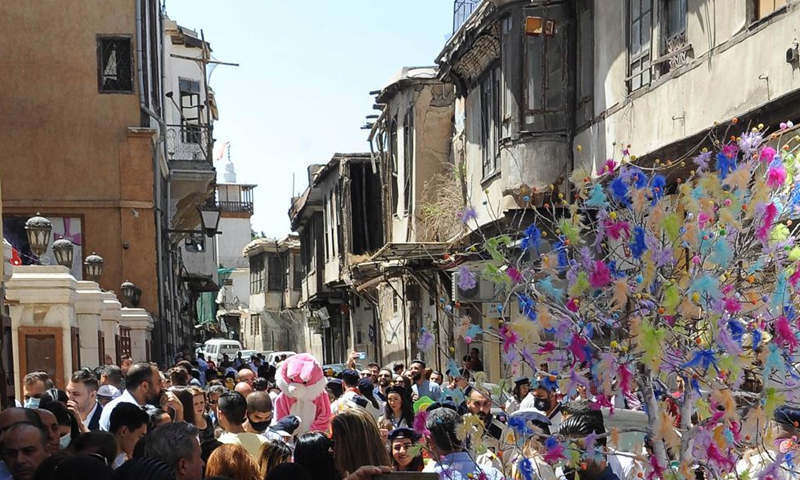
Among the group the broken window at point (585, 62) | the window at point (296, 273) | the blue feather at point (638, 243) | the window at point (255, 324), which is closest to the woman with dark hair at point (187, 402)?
the blue feather at point (638, 243)

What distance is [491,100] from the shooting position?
69.2 feet

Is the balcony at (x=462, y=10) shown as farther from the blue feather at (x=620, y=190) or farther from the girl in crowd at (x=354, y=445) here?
the blue feather at (x=620, y=190)

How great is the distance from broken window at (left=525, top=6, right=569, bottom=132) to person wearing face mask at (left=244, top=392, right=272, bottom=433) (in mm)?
10865

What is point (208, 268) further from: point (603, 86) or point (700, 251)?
point (700, 251)

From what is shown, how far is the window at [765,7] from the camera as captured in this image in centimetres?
1153

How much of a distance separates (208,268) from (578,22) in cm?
3428

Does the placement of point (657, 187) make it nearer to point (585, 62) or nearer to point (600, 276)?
point (600, 276)

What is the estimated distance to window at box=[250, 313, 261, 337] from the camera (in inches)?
2825

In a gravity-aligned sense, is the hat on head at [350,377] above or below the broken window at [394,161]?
below

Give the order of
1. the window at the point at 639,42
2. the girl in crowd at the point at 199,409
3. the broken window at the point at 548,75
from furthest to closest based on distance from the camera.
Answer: the broken window at the point at 548,75 → the window at the point at 639,42 → the girl in crowd at the point at 199,409

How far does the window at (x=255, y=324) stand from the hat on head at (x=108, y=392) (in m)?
59.2

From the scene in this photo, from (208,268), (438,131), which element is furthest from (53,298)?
(208,268)

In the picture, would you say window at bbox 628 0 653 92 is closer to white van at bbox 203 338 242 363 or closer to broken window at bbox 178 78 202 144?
broken window at bbox 178 78 202 144

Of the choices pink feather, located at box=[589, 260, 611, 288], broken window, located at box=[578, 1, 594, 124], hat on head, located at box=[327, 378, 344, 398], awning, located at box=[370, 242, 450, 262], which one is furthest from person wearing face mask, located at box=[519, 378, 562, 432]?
awning, located at box=[370, 242, 450, 262]
